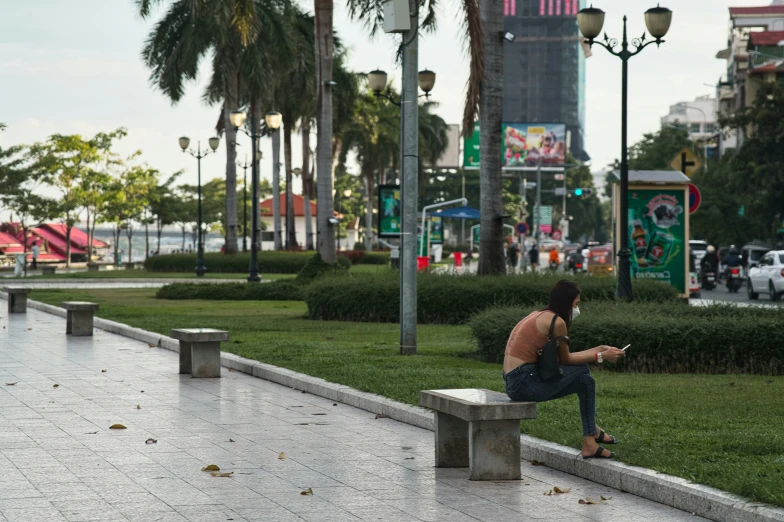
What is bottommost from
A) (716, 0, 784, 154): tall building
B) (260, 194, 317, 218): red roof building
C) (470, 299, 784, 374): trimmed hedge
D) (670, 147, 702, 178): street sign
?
(470, 299, 784, 374): trimmed hedge

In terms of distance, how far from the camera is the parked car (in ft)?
120

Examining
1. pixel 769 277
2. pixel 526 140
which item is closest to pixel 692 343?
pixel 769 277

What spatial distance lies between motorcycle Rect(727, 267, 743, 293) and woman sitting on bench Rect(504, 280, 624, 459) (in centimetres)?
3746

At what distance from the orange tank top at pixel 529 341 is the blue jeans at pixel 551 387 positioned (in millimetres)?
72

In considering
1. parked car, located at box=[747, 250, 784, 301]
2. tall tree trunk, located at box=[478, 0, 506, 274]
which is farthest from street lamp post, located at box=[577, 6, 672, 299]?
parked car, located at box=[747, 250, 784, 301]

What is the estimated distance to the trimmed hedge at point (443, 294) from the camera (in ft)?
71.2

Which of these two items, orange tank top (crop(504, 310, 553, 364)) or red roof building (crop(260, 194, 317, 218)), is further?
red roof building (crop(260, 194, 317, 218))

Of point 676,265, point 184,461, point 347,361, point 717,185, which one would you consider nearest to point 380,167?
point 717,185

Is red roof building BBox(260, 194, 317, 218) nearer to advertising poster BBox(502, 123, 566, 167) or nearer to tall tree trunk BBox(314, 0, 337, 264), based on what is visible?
advertising poster BBox(502, 123, 566, 167)

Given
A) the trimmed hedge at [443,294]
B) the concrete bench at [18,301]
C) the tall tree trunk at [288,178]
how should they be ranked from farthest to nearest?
the tall tree trunk at [288,178] → the concrete bench at [18,301] → the trimmed hedge at [443,294]

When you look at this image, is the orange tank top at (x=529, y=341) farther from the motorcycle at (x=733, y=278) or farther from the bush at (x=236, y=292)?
the motorcycle at (x=733, y=278)

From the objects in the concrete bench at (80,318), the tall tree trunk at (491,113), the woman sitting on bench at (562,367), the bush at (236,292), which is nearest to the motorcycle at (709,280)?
the bush at (236,292)

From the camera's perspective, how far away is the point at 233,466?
8.48 metres

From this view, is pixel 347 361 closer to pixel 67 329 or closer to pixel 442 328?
pixel 442 328
